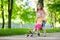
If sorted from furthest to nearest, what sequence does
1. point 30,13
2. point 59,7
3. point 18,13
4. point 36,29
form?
point 18,13 < point 30,13 < point 59,7 < point 36,29

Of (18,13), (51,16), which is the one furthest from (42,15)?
(51,16)

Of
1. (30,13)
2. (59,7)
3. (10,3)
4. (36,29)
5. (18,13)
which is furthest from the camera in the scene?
(18,13)

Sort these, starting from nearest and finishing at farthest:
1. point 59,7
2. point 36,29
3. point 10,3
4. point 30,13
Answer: point 36,29 < point 59,7 < point 10,3 < point 30,13

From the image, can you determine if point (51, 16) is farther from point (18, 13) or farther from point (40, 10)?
point (40, 10)

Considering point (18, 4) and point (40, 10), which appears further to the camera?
point (18, 4)

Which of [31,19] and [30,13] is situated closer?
[30,13]

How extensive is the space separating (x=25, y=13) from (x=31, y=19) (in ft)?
14.1

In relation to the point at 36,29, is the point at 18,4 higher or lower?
higher

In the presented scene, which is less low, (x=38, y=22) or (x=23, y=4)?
(x=23, y=4)

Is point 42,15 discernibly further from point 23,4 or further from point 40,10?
point 23,4

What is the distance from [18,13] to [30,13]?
4192mm

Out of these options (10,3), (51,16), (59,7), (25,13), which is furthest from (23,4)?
(59,7)

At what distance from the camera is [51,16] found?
56.1 metres

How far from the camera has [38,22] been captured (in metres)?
13.1
